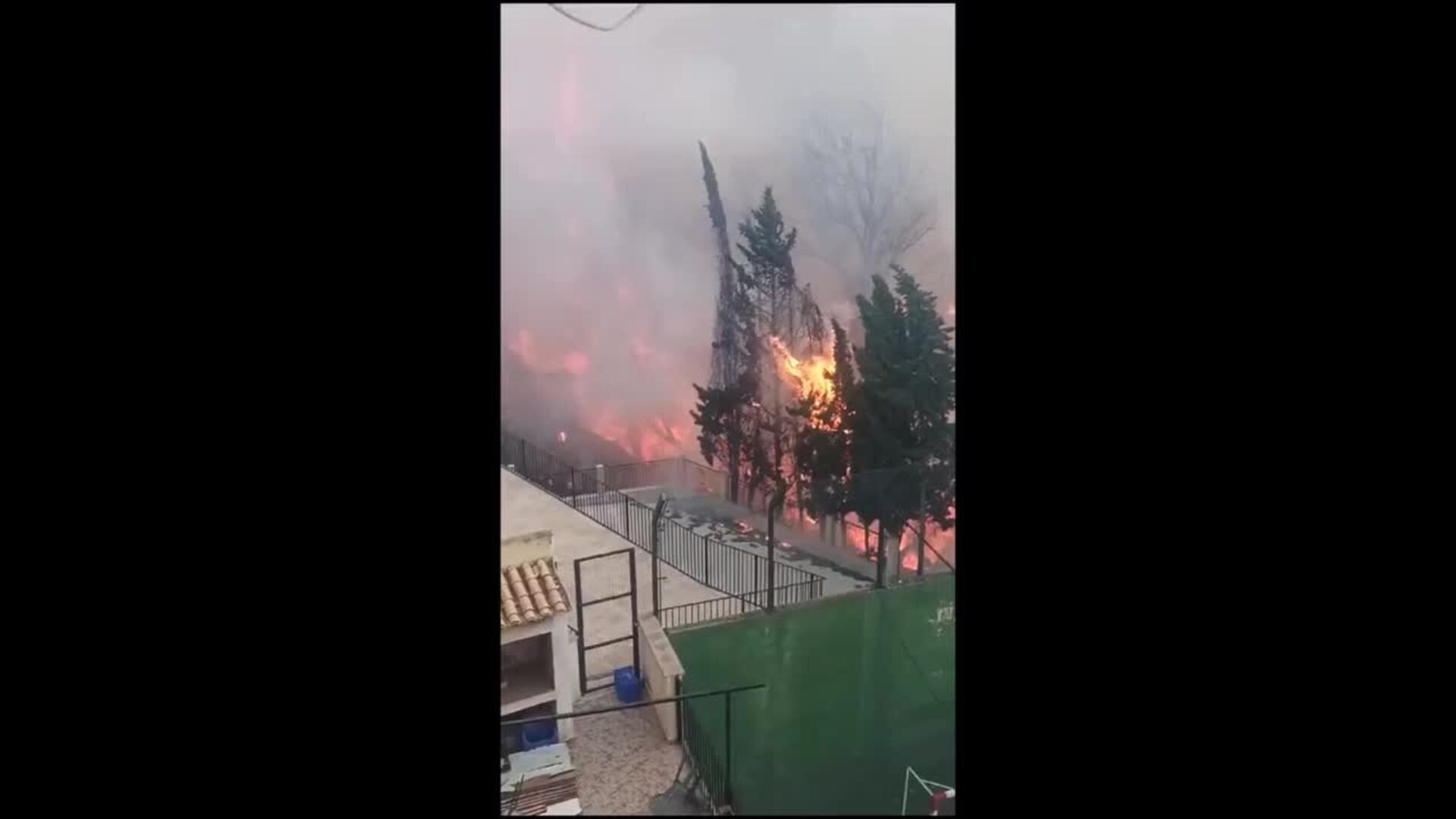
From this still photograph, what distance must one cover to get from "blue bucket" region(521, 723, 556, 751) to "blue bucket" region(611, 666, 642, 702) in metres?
0.14

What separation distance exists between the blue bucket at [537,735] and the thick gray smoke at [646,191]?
1.89 ft

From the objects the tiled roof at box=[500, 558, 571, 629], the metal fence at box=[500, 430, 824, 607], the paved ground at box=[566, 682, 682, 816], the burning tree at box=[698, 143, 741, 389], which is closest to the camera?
the tiled roof at box=[500, 558, 571, 629]

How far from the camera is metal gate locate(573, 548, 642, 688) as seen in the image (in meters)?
1.61

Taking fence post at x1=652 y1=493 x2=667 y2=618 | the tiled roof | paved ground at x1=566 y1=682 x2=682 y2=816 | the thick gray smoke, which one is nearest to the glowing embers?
the thick gray smoke

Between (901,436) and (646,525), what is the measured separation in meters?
0.61

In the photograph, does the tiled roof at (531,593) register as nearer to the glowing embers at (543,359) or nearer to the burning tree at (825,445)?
the glowing embers at (543,359)

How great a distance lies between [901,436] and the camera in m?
1.87

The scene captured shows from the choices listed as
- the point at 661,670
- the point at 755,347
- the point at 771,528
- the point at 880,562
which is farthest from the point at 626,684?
the point at 755,347

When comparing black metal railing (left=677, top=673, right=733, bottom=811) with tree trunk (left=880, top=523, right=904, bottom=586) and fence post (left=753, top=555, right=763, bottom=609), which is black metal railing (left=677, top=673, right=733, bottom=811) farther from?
tree trunk (left=880, top=523, right=904, bottom=586)

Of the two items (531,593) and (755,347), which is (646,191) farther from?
(531,593)
